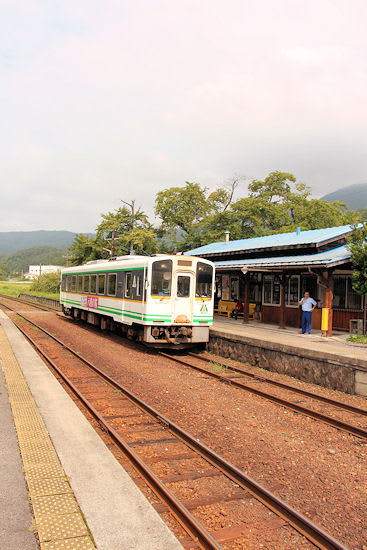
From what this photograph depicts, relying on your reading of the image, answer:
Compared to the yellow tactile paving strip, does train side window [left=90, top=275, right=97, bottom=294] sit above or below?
above

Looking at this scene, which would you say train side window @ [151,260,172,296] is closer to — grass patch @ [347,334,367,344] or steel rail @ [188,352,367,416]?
steel rail @ [188,352,367,416]

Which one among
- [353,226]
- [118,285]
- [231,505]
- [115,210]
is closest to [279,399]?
[231,505]

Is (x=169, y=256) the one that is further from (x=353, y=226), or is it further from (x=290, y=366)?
(x=353, y=226)

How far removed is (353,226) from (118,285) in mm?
8542

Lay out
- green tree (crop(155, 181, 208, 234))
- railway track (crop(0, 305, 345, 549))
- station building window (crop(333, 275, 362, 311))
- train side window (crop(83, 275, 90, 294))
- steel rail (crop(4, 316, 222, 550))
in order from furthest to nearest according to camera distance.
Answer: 1. green tree (crop(155, 181, 208, 234))
2. train side window (crop(83, 275, 90, 294))
3. station building window (crop(333, 275, 362, 311))
4. railway track (crop(0, 305, 345, 549))
5. steel rail (crop(4, 316, 222, 550))

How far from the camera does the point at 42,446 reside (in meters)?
5.33

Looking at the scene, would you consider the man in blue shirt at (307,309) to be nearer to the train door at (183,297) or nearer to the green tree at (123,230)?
the train door at (183,297)

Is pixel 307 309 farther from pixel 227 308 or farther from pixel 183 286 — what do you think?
pixel 227 308

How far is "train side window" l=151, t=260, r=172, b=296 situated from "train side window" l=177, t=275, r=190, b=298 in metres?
0.32

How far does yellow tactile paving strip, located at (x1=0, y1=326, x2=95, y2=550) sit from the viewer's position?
3.39 m

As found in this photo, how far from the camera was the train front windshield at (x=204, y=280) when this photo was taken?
13.6m

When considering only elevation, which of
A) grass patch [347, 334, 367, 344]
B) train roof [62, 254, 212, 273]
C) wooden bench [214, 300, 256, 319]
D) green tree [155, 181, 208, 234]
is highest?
green tree [155, 181, 208, 234]

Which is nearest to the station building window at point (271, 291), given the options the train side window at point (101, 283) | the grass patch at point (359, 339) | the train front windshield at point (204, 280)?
the grass patch at point (359, 339)

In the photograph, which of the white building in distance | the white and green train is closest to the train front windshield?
the white and green train
